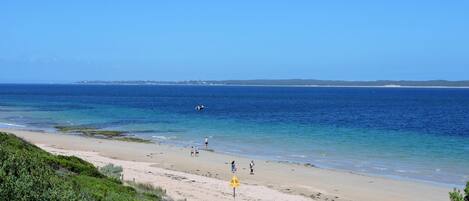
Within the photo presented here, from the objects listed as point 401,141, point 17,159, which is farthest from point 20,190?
point 401,141

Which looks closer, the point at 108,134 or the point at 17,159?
the point at 17,159

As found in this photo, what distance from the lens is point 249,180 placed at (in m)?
29.1

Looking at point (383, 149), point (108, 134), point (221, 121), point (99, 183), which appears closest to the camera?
point (99, 183)

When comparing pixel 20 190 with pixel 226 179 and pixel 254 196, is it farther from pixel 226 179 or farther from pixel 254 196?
pixel 226 179

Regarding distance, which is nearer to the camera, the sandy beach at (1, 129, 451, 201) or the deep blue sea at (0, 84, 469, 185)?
the sandy beach at (1, 129, 451, 201)

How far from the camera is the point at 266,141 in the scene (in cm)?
4781

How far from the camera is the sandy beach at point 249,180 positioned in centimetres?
2484

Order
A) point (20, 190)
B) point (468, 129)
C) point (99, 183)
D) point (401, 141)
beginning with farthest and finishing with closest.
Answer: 1. point (468, 129)
2. point (401, 141)
3. point (99, 183)
4. point (20, 190)

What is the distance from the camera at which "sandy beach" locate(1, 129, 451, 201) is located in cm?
2484

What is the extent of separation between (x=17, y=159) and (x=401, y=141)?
41914 millimetres

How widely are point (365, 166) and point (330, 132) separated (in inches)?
800

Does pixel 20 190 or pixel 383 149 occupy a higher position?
pixel 20 190

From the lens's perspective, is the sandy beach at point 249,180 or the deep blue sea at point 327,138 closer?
the sandy beach at point 249,180

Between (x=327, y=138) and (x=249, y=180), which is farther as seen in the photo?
(x=327, y=138)
